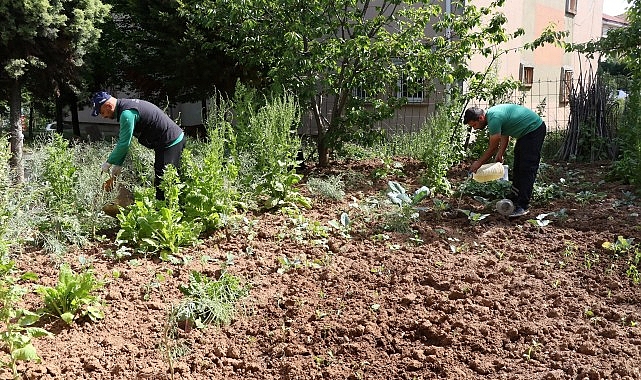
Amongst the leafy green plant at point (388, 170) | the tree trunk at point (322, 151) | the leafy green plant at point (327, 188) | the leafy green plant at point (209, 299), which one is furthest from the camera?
the tree trunk at point (322, 151)

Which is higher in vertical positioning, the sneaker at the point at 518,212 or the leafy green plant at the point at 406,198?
the leafy green plant at the point at 406,198

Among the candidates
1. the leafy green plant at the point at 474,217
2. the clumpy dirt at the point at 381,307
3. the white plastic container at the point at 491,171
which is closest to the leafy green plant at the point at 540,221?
the clumpy dirt at the point at 381,307

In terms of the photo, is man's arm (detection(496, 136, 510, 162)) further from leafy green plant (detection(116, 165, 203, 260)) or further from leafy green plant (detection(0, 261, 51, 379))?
leafy green plant (detection(0, 261, 51, 379))

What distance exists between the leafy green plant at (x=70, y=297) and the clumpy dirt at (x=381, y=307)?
94 millimetres

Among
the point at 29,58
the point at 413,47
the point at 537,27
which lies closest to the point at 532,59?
the point at 537,27

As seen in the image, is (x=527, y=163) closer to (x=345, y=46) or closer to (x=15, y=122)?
(x=345, y=46)

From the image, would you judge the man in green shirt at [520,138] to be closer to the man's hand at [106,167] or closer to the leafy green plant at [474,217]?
the leafy green plant at [474,217]

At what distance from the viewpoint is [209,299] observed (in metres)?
3.77

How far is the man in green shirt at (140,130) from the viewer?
16.7 ft

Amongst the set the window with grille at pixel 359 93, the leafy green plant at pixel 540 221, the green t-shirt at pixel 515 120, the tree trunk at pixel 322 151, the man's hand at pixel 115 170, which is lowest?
the leafy green plant at pixel 540 221

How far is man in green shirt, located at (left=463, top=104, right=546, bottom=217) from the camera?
5734 millimetres

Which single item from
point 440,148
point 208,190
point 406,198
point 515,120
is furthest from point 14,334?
point 515,120

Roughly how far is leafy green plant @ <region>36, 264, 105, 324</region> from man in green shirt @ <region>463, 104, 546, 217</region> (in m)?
3.82

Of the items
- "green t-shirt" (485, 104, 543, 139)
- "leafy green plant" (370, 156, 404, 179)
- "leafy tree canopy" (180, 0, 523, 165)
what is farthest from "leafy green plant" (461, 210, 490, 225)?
"leafy tree canopy" (180, 0, 523, 165)
